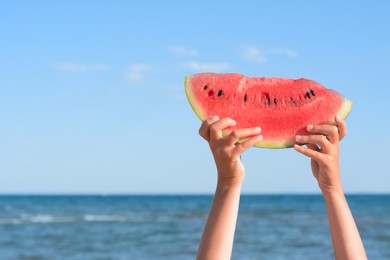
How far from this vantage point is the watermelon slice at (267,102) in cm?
226

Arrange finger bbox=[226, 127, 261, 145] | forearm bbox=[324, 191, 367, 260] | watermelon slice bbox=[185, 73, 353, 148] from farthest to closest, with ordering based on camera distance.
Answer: watermelon slice bbox=[185, 73, 353, 148] → forearm bbox=[324, 191, 367, 260] → finger bbox=[226, 127, 261, 145]

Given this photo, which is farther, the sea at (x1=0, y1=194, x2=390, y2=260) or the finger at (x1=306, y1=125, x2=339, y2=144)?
the sea at (x1=0, y1=194, x2=390, y2=260)

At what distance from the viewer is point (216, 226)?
6.32ft

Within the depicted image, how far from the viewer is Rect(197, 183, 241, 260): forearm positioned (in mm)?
1905

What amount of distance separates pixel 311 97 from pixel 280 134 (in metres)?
0.32

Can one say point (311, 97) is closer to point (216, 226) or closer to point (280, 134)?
point (280, 134)

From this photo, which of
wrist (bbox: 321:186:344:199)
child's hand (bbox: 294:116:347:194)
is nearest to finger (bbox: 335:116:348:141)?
child's hand (bbox: 294:116:347:194)

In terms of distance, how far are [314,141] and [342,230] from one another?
283 millimetres

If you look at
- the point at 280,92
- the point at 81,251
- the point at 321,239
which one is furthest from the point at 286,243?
the point at 280,92

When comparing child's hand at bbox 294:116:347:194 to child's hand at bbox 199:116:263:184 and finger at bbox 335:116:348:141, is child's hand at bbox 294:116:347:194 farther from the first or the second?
child's hand at bbox 199:116:263:184

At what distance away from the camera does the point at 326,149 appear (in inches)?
74.4

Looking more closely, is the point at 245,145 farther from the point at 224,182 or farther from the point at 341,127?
the point at 341,127

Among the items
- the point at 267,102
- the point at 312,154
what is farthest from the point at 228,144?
the point at 267,102

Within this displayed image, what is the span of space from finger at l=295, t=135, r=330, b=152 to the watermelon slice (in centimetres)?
23
